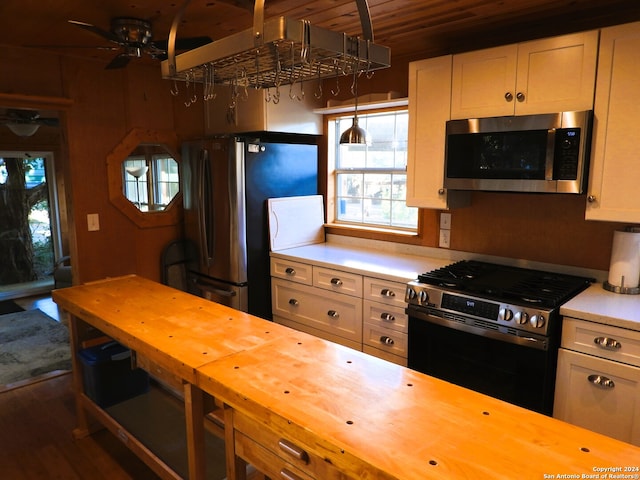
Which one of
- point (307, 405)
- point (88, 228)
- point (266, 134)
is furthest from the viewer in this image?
point (266, 134)

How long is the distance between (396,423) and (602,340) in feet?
4.57

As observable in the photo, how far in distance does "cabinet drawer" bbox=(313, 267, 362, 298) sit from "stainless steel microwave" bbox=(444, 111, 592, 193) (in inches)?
33.9

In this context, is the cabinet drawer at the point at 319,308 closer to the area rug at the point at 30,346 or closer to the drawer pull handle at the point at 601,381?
the drawer pull handle at the point at 601,381

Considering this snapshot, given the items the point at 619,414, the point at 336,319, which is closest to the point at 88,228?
the point at 336,319

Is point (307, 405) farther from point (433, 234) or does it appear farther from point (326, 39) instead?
point (433, 234)

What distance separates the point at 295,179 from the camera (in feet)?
12.5

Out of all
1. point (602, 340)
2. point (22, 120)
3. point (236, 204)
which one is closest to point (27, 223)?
point (22, 120)

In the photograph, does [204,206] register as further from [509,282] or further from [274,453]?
[274,453]

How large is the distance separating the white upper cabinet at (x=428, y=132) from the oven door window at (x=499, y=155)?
12 centimetres

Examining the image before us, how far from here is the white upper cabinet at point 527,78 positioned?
233 centimetres

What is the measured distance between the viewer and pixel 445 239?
331 cm

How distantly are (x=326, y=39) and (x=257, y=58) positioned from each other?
10.7 inches

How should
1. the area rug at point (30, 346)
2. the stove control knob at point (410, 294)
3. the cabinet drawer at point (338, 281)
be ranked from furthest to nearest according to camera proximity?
the area rug at point (30, 346) < the cabinet drawer at point (338, 281) < the stove control knob at point (410, 294)

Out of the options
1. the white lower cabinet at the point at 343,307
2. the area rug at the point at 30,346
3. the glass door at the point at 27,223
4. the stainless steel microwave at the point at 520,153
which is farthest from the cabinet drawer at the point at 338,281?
the glass door at the point at 27,223
